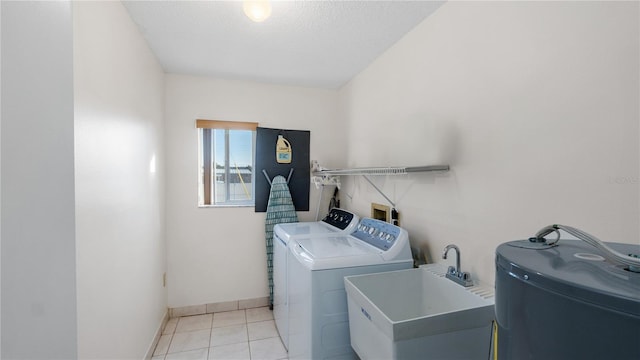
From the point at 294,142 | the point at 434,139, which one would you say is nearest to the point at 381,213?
the point at 434,139

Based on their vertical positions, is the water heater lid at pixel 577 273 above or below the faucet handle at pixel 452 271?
above

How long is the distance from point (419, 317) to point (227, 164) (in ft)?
7.86

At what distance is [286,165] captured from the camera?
297 cm

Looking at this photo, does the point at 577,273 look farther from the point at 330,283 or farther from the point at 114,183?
the point at 114,183

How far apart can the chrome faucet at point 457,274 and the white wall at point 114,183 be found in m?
1.66

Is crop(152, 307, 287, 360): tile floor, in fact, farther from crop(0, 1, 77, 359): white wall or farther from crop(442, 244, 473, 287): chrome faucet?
crop(0, 1, 77, 359): white wall

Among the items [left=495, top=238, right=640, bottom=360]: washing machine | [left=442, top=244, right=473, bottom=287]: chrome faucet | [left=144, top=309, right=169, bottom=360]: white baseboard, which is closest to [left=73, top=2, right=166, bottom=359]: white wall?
[left=144, top=309, right=169, bottom=360]: white baseboard

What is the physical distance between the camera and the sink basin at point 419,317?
1042 mm

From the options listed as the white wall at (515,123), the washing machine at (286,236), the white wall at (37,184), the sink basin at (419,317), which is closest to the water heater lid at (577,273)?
the white wall at (515,123)

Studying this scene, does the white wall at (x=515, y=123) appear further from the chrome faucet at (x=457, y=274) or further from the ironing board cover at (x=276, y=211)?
the ironing board cover at (x=276, y=211)

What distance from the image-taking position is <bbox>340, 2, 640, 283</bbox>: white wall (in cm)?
87

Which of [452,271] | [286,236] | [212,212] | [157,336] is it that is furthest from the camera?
[212,212]

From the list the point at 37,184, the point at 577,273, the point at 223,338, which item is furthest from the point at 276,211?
the point at 577,273

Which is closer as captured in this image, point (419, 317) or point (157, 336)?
point (419, 317)
